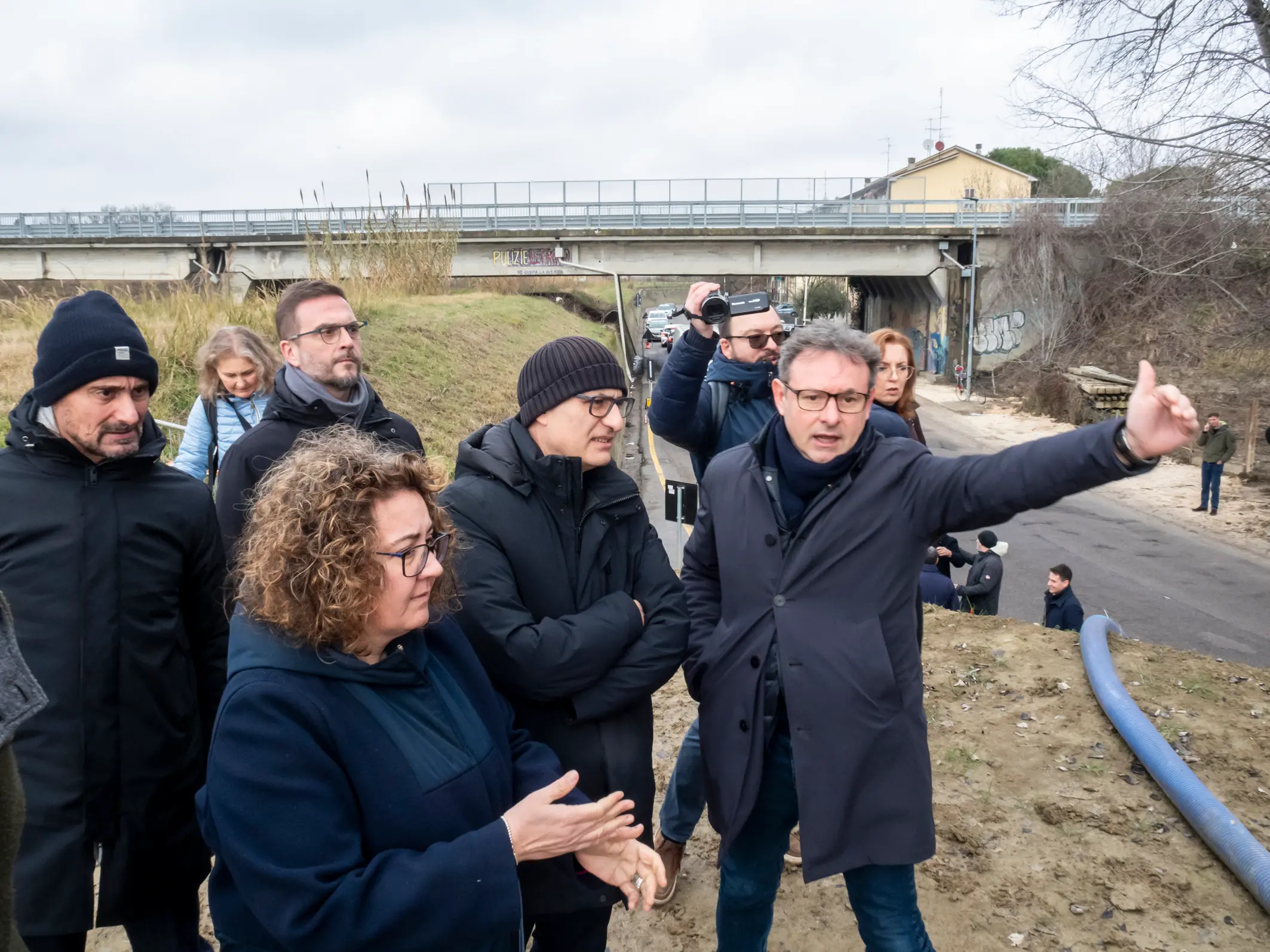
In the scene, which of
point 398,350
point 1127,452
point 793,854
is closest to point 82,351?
point 1127,452

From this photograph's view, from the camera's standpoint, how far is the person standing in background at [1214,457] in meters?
14.1

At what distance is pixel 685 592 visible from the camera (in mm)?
2920

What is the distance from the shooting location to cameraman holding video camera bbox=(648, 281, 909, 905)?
335 centimetres

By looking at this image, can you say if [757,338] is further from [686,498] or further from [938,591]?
[938,591]

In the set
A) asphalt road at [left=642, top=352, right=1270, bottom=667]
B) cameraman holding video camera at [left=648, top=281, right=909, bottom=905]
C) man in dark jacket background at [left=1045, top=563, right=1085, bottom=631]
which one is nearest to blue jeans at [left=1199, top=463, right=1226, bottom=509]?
asphalt road at [left=642, top=352, right=1270, bottom=667]

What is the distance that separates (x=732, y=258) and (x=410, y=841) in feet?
96.7

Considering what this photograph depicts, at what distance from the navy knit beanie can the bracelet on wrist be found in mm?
1631

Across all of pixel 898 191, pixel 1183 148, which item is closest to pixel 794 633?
pixel 1183 148

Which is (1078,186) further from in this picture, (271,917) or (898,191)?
(271,917)

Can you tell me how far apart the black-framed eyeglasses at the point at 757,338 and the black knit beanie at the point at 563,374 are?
1109 mm

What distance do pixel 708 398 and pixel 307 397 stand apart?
1539 millimetres

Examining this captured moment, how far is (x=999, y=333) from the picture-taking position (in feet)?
99.3

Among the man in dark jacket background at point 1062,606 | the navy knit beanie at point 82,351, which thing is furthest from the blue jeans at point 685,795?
the man in dark jacket background at point 1062,606

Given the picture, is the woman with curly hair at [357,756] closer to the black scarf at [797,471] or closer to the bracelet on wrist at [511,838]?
the bracelet on wrist at [511,838]
